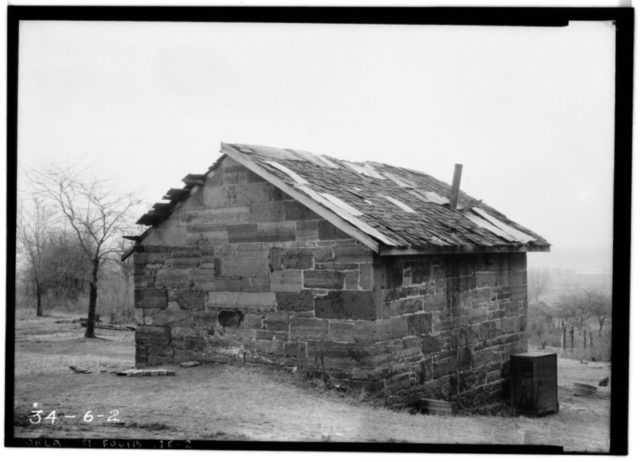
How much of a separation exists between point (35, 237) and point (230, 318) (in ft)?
9.52

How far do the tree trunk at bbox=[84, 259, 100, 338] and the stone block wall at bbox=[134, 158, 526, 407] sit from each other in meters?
2.73

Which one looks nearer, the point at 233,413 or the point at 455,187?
the point at 233,413

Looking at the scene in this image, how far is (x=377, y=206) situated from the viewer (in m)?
11.6

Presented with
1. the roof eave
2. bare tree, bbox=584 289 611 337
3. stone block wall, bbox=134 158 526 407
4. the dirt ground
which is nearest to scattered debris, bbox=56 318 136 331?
stone block wall, bbox=134 158 526 407

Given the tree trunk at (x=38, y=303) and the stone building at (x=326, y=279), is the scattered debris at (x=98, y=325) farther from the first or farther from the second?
the stone building at (x=326, y=279)

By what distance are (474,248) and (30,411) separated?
20.4 feet

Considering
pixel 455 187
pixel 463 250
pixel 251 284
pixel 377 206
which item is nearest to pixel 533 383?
pixel 463 250

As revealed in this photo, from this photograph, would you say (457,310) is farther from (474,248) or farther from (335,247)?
(335,247)

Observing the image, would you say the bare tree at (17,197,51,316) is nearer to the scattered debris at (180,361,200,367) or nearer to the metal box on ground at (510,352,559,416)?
the scattered debris at (180,361,200,367)

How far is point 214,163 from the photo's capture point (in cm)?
1180

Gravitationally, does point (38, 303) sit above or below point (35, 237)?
below

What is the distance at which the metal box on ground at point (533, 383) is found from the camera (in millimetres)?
12617

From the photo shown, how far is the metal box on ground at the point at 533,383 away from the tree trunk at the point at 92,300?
739 cm

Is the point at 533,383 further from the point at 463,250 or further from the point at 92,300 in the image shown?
the point at 92,300
